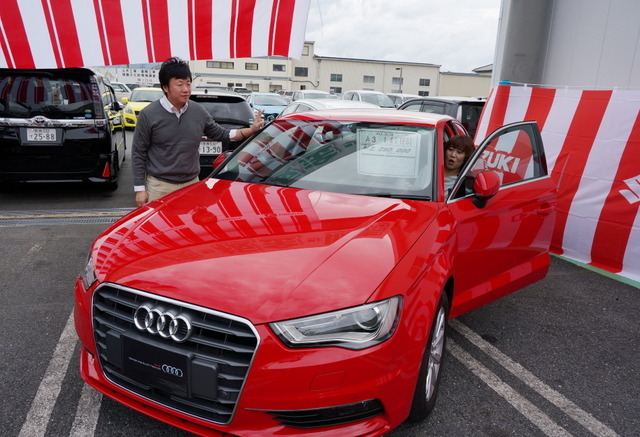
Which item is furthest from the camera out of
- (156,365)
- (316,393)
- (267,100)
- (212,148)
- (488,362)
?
(267,100)

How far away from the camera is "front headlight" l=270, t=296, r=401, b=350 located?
1.83 meters

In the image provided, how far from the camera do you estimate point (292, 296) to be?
1.90 m

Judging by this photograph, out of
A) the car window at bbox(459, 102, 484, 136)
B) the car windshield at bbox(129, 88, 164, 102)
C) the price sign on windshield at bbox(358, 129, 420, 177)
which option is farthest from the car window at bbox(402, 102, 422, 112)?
the car windshield at bbox(129, 88, 164, 102)

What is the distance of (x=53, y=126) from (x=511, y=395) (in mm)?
5779

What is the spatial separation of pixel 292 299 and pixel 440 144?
5.58ft

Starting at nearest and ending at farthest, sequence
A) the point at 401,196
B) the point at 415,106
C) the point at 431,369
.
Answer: the point at 431,369
the point at 401,196
the point at 415,106

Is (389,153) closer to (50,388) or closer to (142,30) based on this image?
(142,30)

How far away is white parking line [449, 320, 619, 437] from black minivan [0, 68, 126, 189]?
5001mm

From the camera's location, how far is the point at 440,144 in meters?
3.12

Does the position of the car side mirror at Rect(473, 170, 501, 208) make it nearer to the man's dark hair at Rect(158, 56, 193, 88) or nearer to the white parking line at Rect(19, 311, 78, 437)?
the man's dark hair at Rect(158, 56, 193, 88)

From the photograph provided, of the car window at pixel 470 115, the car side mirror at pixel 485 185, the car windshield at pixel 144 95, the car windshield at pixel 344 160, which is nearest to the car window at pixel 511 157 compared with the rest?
the car side mirror at pixel 485 185

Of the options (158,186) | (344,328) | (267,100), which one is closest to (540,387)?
(344,328)

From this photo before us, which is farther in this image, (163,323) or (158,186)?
(158,186)

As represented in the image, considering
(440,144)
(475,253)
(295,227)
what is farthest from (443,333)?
(440,144)
